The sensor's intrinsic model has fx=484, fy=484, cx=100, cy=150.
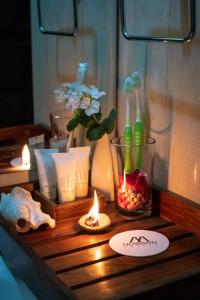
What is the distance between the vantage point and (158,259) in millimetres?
943

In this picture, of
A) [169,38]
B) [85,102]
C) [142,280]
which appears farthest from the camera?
[85,102]

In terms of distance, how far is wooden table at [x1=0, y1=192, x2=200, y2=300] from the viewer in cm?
84

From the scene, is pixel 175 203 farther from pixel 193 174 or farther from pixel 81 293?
pixel 81 293

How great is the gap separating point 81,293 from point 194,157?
39cm

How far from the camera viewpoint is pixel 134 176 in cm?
112

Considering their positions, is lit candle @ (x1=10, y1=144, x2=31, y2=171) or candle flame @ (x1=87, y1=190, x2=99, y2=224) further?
lit candle @ (x1=10, y1=144, x2=31, y2=171)

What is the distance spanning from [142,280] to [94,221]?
0.24m

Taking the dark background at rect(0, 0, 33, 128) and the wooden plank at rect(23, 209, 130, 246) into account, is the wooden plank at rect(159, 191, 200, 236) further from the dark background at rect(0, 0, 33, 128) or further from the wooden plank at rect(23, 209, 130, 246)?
the dark background at rect(0, 0, 33, 128)

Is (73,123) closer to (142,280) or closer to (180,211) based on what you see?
(180,211)

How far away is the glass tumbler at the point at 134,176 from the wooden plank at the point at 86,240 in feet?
0.10

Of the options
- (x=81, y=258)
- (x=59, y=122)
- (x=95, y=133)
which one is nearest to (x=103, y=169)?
(x=95, y=133)

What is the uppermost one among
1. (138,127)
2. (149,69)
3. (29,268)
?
(149,69)

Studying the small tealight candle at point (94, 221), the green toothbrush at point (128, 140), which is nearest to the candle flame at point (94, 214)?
the small tealight candle at point (94, 221)

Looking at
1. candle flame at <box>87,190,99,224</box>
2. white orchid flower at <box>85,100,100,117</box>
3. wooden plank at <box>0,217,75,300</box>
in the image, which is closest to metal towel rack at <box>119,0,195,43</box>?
white orchid flower at <box>85,100,100,117</box>
